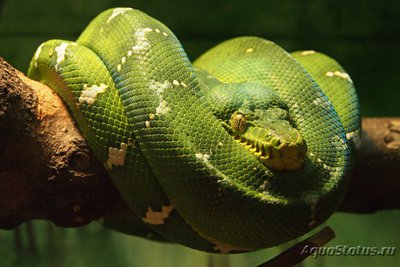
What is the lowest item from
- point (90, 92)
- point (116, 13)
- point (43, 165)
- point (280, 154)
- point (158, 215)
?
point (158, 215)

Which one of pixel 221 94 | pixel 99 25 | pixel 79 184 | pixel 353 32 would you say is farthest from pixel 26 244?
pixel 353 32

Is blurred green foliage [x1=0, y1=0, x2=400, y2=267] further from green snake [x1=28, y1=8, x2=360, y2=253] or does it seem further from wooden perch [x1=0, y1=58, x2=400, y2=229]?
green snake [x1=28, y1=8, x2=360, y2=253]

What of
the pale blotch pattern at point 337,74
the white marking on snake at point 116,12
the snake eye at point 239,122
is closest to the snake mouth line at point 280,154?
→ the snake eye at point 239,122

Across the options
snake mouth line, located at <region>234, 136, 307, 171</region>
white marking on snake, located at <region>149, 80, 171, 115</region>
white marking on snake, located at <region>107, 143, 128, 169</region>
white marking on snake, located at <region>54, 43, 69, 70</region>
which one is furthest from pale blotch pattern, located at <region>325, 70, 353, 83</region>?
white marking on snake, located at <region>54, 43, 69, 70</region>

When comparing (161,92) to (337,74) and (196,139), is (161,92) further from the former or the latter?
(337,74)

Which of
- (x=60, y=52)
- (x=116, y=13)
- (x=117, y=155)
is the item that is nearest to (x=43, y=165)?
(x=117, y=155)

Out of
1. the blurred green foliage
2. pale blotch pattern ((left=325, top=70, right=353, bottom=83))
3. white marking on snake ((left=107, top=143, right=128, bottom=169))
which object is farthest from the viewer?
the blurred green foliage

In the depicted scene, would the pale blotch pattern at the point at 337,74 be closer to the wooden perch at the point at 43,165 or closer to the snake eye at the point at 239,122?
the snake eye at the point at 239,122
